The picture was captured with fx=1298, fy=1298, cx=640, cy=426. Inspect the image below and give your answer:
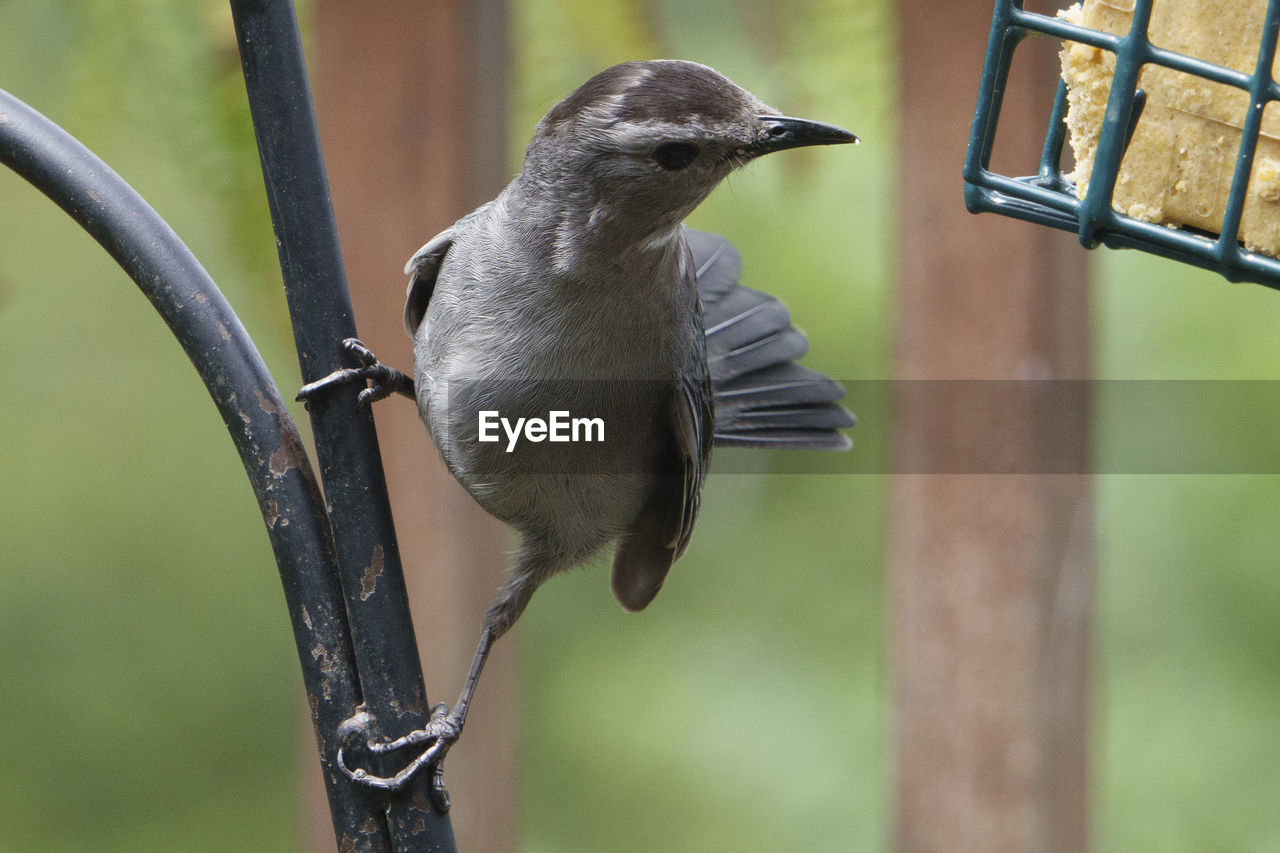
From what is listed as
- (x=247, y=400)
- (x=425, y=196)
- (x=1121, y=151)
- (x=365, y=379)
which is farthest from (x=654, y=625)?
(x=1121, y=151)

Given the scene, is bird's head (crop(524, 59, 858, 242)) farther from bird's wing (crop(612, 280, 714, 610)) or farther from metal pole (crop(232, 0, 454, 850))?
metal pole (crop(232, 0, 454, 850))

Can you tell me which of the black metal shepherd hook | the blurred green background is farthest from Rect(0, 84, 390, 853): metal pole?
the blurred green background

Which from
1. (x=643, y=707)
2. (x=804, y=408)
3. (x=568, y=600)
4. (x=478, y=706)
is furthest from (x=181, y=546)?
(x=804, y=408)

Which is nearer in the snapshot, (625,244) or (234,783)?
(625,244)

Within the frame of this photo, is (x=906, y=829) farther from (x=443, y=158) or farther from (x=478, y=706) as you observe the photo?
(x=443, y=158)

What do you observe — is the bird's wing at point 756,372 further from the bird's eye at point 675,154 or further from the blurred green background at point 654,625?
the bird's eye at point 675,154

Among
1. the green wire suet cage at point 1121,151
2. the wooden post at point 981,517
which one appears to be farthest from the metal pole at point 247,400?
the wooden post at point 981,517

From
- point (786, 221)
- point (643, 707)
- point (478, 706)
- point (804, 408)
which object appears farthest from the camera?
point (643, 707)
